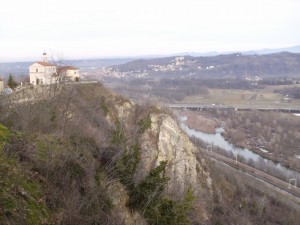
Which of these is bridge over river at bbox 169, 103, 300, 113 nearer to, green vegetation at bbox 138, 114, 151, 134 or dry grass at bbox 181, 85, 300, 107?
dry grass at bbox 181, 85, 300, 107

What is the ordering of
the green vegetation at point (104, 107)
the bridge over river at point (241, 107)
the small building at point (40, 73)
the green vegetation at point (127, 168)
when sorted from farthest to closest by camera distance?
the bridge over river at point (241, 107) < the small building at point (40, 73) < the green vegetation at point (104, 107) < the green vegetation at point (127, 168)

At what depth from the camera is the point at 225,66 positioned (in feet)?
563

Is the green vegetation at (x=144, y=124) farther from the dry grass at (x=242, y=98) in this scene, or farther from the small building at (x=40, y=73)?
the dry grass at (x=242, y=98)

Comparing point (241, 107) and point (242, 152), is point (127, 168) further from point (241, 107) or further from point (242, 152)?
point (241, 107)

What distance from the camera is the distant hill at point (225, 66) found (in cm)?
16188

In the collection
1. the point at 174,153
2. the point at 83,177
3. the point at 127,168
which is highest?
the point at 83,177

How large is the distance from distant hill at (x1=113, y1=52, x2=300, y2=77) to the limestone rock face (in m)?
129

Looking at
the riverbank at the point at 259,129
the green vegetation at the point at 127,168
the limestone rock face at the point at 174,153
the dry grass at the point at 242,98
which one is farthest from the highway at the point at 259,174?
the dry grass at the point at 242,98

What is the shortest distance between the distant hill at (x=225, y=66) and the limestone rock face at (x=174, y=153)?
12919cm

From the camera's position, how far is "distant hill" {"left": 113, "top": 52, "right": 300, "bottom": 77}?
16188 centimetres

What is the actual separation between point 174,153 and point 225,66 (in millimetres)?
152000

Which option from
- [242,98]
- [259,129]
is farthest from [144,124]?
[242,98]

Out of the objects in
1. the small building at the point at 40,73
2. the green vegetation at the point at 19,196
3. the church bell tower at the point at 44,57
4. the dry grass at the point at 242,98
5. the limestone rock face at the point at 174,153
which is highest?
the church bell tower at the point at 44,57

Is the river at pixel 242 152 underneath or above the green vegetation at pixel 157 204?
underneath
